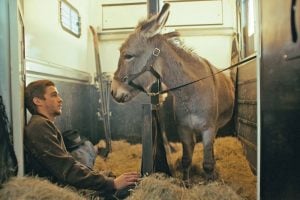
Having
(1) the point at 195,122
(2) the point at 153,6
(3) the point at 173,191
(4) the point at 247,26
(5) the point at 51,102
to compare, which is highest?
(2) the point at 153,6

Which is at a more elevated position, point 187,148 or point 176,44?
point 176,44

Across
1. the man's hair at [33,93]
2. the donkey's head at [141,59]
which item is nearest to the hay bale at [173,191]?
the donkey's head at [141,59]

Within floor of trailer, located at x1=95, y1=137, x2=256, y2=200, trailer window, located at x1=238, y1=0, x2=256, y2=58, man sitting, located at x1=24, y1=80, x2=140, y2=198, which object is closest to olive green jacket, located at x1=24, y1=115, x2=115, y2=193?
man sitting, located at x1=24, y1=80, x2=140, y2=198

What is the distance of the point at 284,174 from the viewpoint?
4.42 feet

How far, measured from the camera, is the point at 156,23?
5.55 feet

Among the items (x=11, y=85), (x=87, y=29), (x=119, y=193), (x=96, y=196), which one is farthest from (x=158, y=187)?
(x=87, y=29)

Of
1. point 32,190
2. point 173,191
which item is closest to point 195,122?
point 173,191

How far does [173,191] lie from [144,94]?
1.70 ft

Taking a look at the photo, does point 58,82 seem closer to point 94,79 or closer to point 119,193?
point 94,79

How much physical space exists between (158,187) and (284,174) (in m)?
0.58

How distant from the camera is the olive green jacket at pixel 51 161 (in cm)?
161

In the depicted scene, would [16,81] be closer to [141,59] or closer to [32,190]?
[32,190]

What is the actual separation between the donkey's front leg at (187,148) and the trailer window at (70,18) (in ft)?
2.88

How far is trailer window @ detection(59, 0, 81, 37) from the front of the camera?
77.5 inches
